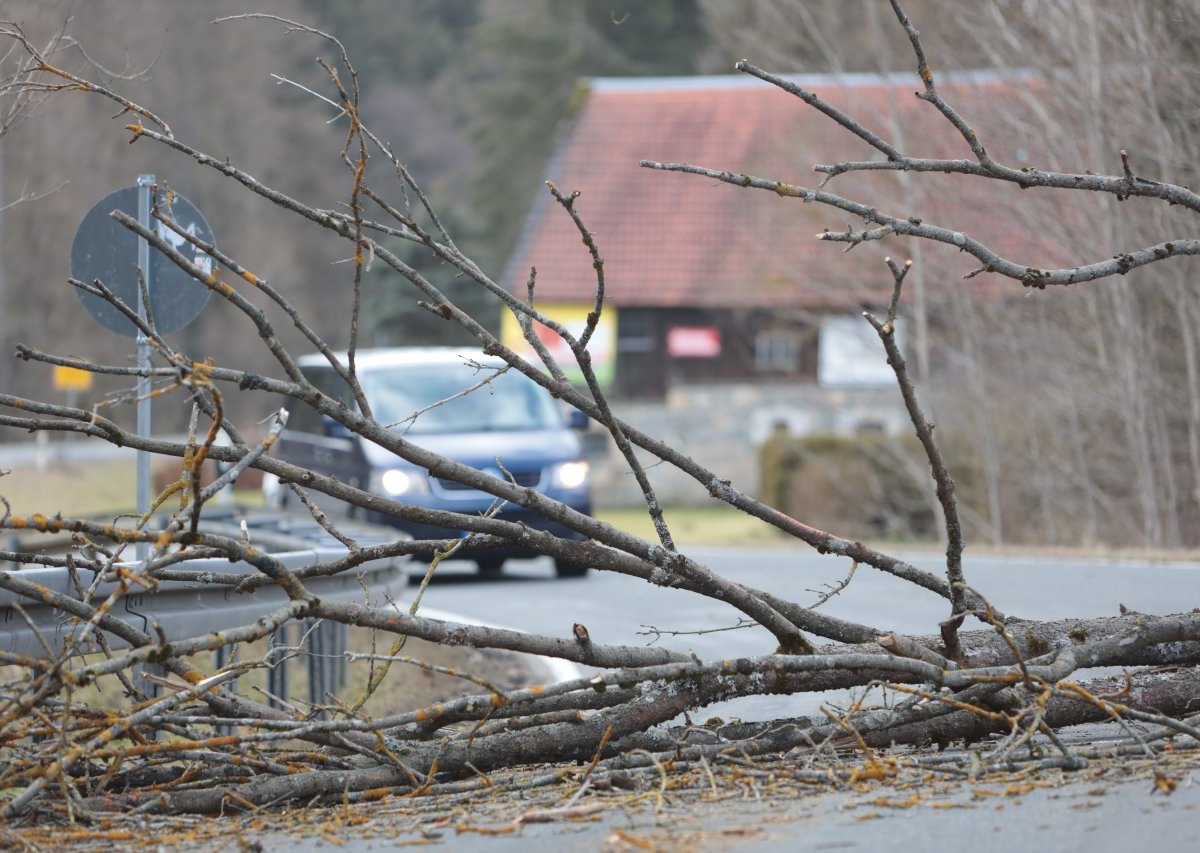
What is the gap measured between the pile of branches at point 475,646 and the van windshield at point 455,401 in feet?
32.6

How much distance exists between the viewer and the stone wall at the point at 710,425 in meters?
39.3

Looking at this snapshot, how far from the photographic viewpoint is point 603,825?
4688 mm

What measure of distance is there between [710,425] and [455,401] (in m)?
24.9

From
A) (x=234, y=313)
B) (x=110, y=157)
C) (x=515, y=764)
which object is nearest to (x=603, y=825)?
(x=515, y=764)

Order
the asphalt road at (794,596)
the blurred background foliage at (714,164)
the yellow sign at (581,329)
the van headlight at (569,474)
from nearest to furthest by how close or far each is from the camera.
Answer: the asphalt road at (794,596) < the van headlight at (569,474) < the blurred background foliage at (714,164) < the yellow sign at (581,329)

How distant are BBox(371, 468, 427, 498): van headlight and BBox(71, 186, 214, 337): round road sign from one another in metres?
5.82

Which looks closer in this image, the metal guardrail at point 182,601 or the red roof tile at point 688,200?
the metal guardrail at point 182,601

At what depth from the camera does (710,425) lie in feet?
133

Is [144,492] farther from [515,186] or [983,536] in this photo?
[515,186]

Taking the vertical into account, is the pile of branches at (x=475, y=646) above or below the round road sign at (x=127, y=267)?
below

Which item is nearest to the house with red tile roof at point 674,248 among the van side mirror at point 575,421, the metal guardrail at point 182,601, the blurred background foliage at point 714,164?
the blurred background foliage at point 714,164

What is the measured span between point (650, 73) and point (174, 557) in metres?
52.2

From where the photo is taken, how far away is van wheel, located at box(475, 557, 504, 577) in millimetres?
16266

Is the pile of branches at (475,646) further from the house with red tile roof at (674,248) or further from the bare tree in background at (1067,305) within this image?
the house with red tile roof at (674,248)
